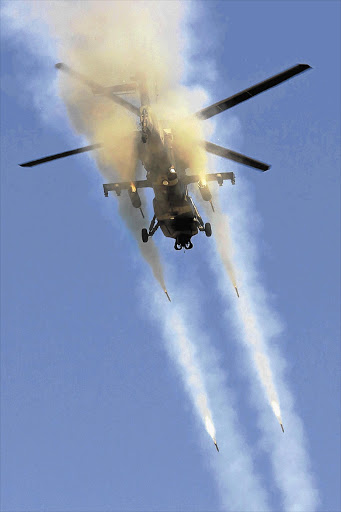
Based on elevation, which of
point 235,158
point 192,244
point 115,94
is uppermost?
point 115,94

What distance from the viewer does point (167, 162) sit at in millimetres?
40031

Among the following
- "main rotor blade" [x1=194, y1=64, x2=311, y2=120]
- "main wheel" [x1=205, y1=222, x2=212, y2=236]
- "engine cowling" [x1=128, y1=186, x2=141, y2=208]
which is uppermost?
"main rotor blade" [x1=194, y1=64, x2=311, y2=120]

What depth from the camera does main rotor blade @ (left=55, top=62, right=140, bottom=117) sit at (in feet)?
126

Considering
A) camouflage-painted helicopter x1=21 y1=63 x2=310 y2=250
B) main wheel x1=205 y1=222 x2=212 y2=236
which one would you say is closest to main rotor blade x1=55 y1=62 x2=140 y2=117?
camouflage-painted helicopter x1=21 y1=63 x2=310 y2=250

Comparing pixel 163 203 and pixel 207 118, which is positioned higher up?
pixel 207 118

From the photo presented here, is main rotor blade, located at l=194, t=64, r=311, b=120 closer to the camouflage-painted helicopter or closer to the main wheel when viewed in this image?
the camouflage-painted helicopter

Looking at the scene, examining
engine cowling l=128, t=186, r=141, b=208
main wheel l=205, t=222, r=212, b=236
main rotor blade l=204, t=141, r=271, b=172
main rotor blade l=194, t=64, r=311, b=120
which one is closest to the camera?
main rotor blade l=194, t=64, r=311, b=120

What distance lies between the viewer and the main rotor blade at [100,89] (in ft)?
126

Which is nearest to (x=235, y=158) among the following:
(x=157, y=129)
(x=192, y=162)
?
(x=192, y=162)

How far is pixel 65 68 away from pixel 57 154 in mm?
3969

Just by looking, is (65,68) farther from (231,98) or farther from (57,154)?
(231,98)

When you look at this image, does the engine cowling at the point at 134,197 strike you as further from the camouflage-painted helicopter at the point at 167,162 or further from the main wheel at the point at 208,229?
the main wheel at the point at 208,229

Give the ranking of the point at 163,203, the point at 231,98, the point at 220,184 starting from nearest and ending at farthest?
1. the point at 231,98
2. the point at 163,203
3. the point at 220,184

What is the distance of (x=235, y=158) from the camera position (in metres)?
42.1
